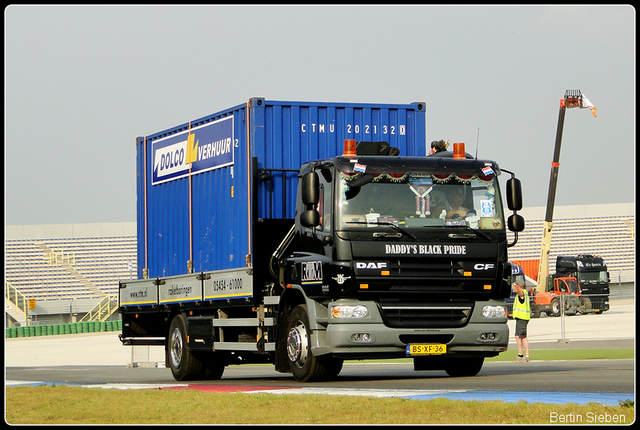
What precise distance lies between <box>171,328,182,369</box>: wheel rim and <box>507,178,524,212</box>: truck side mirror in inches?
255

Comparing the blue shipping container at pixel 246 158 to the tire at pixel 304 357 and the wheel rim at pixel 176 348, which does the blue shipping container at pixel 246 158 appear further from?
the tire at pixel 304 357

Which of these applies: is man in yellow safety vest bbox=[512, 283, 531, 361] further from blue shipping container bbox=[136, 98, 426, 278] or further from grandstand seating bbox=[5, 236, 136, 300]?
grandstand seating bbox=[5, 236, 136, 300]

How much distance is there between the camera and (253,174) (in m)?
14.1

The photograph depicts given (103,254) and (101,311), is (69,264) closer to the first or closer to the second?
(103,254)

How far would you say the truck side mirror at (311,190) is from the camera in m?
12.3

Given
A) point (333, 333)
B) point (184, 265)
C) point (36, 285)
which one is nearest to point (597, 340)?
point (184, 265)

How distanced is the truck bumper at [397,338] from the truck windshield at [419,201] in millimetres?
1151

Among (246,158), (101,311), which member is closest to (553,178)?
(101,311)

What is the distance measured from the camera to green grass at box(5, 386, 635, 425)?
8.44 m

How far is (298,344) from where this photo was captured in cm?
1298

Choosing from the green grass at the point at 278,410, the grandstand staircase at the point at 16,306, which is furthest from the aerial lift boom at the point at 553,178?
the green grass at the point at 278,410

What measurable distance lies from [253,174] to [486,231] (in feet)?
11.9

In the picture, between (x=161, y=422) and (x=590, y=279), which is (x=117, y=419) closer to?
(x=161, y=422)

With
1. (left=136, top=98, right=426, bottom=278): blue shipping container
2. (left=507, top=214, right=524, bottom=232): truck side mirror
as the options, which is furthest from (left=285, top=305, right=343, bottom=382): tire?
(left=507, top=214, right=524, bottom=232): truck side mirror
